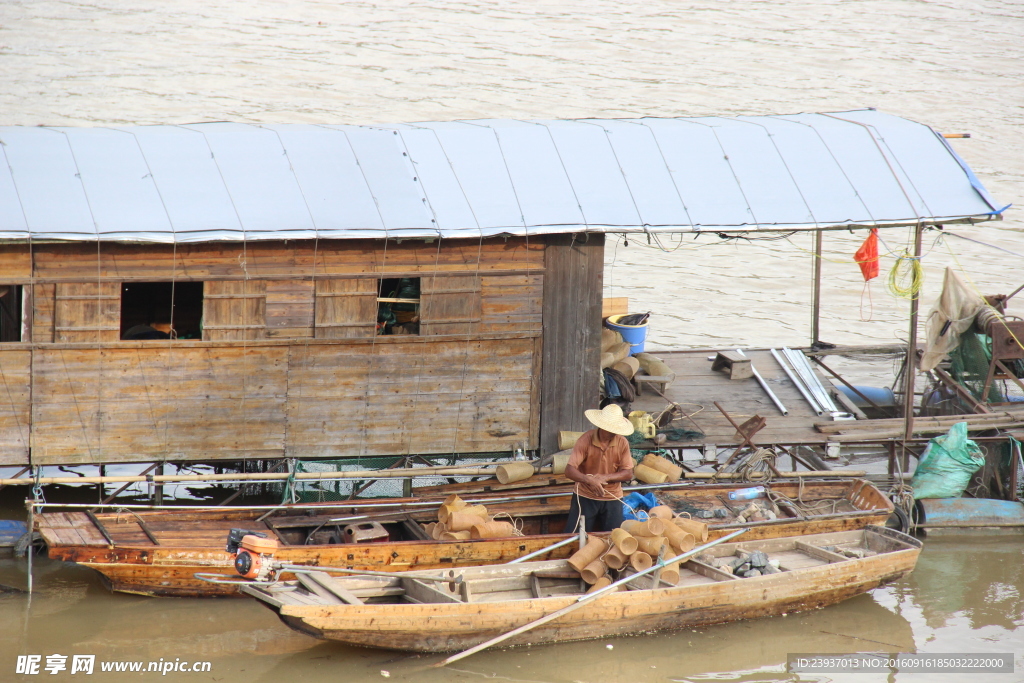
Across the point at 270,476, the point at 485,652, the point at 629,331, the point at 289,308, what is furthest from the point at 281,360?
the point at 629,331

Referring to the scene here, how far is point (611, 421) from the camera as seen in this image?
412 inches

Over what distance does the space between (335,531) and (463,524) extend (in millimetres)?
1384

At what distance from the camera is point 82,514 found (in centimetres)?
1079

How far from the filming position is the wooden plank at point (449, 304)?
465 inches

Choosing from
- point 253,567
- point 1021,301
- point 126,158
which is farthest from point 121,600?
point 1021,301

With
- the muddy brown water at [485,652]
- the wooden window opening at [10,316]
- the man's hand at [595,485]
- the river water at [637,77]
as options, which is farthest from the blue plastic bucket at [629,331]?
the wooden window opening at [10,316]

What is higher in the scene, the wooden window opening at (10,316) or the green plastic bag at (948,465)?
the wooden window opening at (10,316)

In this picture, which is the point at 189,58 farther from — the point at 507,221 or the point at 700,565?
the point at 700,565

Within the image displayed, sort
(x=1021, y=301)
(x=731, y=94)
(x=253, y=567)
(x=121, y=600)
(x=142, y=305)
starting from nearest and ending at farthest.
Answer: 1. (x=253, y=567)
2. (x=121, y=600)
3. (x=142, y=305)
4. (x=1021, y=301)
5. (x=731, y=94)

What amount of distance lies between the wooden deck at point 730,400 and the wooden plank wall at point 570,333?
1.30 metres

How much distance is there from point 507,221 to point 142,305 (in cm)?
569

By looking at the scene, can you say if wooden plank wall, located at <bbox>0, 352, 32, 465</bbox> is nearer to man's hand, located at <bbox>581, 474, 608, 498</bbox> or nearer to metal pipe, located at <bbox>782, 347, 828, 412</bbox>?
man's hand, located at <bbox>581, 474, 608, 498</bbox>

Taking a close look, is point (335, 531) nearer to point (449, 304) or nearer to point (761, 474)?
point (449, 304)

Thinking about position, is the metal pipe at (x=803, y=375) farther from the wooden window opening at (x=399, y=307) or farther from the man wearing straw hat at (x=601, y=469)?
the wooden window opening at (x=399, y=307)
